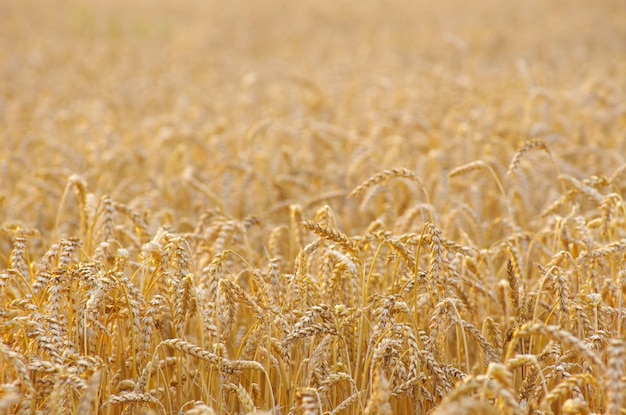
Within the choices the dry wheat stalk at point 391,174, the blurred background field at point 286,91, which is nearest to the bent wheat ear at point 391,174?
the dry wheat stalk at point 391,174

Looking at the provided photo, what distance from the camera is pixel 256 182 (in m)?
4.38

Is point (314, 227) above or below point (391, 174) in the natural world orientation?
below

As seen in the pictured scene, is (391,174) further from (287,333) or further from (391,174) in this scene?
(287,333)

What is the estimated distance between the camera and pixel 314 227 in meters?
1.97

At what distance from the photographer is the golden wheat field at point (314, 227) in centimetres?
197

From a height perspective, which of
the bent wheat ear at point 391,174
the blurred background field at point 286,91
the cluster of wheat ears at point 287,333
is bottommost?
the cluster of wheat ears at point 287,333

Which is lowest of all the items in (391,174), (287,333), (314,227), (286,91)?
(287,333)

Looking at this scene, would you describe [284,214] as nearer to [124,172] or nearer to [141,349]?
[124,172]

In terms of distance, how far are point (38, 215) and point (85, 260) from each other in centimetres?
148

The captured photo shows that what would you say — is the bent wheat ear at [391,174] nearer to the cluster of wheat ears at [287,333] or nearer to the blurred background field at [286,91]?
the cluster of wheat ears at [287,333]

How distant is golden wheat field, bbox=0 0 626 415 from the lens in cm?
197

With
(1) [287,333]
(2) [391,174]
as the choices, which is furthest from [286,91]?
(1) [287,333]

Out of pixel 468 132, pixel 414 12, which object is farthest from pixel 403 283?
pixel 414 12

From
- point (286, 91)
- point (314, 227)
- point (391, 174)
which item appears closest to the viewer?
point (314, 227)
